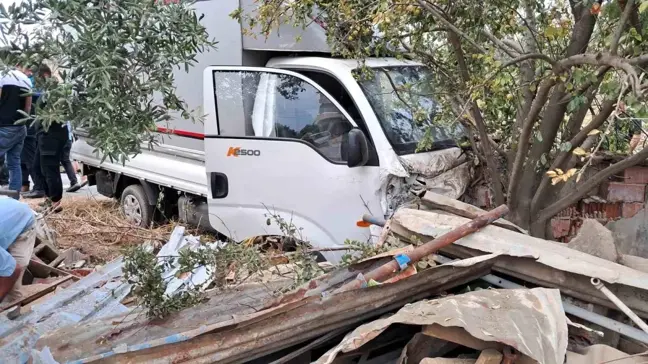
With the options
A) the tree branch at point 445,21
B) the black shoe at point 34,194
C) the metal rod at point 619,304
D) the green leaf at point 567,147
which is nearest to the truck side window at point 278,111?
the tree branch at point 445,21

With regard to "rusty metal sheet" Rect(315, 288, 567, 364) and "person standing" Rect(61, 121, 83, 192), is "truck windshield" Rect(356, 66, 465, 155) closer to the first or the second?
"rusty metal sheet" Rect(315, 288, 567, 364)

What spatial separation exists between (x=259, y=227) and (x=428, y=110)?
1761 mm

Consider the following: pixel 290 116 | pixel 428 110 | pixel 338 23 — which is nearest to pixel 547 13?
pixel 428 110

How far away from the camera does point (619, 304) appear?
8.16ft

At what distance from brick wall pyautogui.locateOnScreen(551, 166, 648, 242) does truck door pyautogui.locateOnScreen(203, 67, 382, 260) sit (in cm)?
145

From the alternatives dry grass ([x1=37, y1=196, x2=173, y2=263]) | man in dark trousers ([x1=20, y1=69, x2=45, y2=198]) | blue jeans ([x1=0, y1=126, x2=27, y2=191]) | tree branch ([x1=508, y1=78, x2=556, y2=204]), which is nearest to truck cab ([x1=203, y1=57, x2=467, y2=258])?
tree branch ([x1=508, y1=78, x2=556, y2=204])

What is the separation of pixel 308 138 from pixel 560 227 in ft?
6.92

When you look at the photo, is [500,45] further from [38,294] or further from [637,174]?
[38,294]

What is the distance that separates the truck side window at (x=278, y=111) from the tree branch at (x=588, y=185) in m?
1.54

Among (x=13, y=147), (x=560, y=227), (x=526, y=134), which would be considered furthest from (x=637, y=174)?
(x=13, y=147)

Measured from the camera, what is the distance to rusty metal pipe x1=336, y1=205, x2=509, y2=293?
2.76 m

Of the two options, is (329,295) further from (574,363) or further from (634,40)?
(634,40)

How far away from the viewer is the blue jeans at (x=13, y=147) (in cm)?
757

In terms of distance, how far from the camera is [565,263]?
8.98 feet
